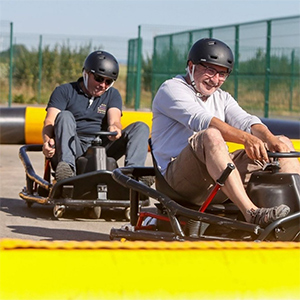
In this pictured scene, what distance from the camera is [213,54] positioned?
5.61m

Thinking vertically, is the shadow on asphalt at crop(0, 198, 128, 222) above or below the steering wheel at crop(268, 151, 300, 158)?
below

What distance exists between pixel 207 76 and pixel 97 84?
220 cm

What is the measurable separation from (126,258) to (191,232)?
2563mm

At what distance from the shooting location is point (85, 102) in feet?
25.4

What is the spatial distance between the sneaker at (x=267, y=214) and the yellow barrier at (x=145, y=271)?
6.14ft

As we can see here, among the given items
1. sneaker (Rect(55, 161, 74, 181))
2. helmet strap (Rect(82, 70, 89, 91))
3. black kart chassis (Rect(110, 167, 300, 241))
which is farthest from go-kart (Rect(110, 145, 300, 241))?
helmet strap (Rect(82, 70, 89, 91))

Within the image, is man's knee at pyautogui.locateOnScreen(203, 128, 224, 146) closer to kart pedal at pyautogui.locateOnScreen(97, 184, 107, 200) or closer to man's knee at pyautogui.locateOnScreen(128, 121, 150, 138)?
kart pedal at pyautogui.locateOnScreen(97, 184, 107, 200)

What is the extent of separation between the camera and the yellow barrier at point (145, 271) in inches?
101

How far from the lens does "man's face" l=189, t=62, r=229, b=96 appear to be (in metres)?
5.65

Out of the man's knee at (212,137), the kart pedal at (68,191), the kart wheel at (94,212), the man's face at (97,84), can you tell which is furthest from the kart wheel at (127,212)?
the man's knee at (212,137)

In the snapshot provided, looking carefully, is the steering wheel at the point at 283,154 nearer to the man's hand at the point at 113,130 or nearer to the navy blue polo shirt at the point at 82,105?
the man's hand at the point at 113,130

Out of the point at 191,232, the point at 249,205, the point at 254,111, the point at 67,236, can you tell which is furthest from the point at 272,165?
the point at 254,111

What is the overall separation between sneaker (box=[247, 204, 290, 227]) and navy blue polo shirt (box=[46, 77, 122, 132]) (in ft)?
10.2

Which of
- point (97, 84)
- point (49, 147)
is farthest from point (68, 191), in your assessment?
point (97, 84)
